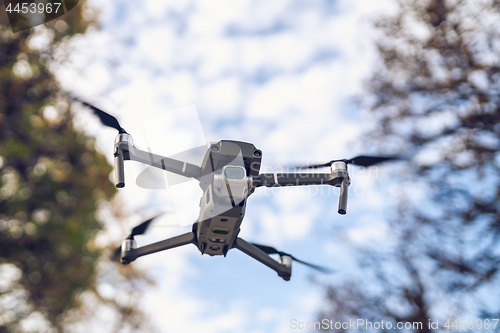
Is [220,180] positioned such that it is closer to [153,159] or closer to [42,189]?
[153,159]

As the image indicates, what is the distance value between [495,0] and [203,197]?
8.10 metres

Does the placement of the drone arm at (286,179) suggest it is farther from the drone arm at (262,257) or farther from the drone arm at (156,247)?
the drone arm at (156,247)

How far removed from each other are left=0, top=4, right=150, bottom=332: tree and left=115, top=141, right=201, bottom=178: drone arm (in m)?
8.89

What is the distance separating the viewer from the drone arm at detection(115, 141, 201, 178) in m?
2.78

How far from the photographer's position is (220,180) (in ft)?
8.89

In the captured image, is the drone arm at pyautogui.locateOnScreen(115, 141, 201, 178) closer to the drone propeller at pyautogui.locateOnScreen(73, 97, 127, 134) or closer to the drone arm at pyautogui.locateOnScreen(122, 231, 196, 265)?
the drone propeller at pyautogui.locateOnScreen(73, 97, 127, 134)

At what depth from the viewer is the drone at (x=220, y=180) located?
2.75m

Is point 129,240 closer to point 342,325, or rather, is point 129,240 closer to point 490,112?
point 490,112

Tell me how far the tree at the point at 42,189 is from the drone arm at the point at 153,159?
8.89m

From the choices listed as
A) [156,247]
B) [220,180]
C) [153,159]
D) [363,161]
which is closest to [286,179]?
[220,180]

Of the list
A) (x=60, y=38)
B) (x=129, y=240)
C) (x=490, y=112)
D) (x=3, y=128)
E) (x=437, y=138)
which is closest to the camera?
(x=129, y=240)

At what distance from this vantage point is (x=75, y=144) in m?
13.4

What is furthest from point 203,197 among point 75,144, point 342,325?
point 342,325

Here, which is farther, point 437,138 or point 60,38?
point 60,38
